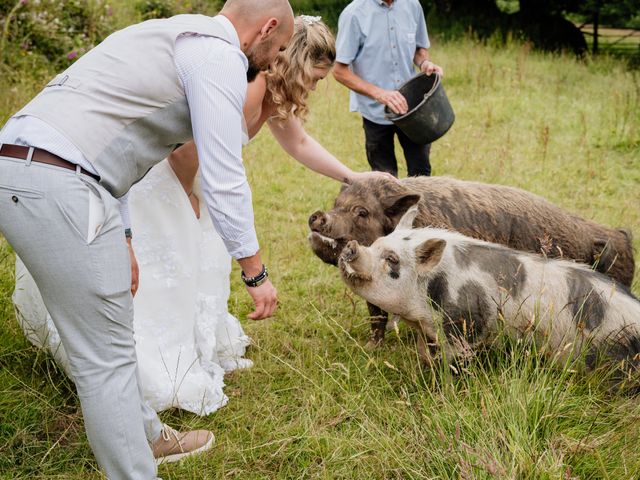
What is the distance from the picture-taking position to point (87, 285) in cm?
238

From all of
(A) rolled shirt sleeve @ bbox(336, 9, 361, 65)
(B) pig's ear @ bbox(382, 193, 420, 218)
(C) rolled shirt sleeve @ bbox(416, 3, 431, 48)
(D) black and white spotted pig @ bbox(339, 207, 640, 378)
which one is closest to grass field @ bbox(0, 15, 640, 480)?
(D) black and white spotted pig @ bbox(339, 207, 640, 378)

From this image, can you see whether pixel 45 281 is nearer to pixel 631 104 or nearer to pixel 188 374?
pixel 188 374

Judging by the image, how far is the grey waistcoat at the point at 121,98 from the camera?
7.82 feet

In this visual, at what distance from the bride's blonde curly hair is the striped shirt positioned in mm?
984

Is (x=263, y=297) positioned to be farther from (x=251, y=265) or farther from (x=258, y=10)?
(x=258, y=10)

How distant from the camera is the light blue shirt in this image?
543 cm

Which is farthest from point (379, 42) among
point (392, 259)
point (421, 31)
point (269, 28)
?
point (269, 28)

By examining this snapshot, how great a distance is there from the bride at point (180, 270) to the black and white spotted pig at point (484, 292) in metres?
0.88

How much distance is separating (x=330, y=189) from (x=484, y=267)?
382 cm

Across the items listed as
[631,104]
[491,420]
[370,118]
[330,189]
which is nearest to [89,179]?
[491,420]

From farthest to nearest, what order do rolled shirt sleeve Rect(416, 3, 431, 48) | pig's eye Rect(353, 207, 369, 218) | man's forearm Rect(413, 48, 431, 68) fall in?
man's forearm Rect(413, 48, 431, 68) → rolled shirt sleeve Rect(416, 3, 431, 48) → pig's eye Rect(353, 207, 369, 218)

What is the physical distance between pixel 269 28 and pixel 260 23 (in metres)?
0.04

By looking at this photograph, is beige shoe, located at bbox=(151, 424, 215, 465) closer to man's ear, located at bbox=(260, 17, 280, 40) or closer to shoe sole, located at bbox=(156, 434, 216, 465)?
shoe sole, located at bbox=(156, 434, 216, 465)

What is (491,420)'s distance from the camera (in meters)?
2.91
